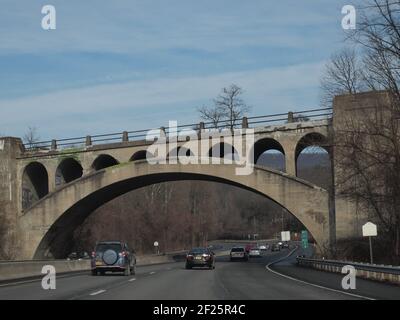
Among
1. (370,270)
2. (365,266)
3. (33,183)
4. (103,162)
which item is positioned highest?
(103,162)

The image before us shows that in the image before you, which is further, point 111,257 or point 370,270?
point 111,257

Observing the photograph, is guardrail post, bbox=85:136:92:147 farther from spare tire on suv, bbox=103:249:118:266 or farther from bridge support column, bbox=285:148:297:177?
spare tire on suv, bbox=103:249:118:266

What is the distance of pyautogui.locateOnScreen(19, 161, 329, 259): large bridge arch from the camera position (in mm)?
51594

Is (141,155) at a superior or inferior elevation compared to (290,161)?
superior

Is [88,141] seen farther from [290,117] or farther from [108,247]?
[108,247]

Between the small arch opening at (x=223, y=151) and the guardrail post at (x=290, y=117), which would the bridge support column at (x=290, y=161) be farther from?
the small arch opening at (x=223, y=151)

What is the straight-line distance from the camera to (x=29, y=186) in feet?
233

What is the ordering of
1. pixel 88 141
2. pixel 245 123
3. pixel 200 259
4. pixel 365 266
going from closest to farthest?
pixel 365 266, pixel 200 259, pixel 245 123, pixel 88 141

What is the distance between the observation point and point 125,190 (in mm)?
69688

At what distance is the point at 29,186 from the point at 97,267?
40898mm

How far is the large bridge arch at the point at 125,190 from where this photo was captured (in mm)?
51594

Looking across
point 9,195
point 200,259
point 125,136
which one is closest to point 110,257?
point 200,259
